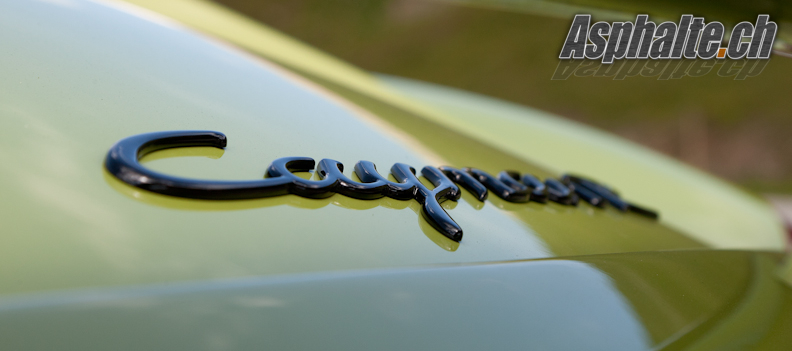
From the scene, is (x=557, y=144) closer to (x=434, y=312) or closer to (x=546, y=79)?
(x=434, y=312)

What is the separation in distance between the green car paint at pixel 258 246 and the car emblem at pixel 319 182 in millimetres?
13

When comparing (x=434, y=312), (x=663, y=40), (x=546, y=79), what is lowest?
(x=434, y=312)

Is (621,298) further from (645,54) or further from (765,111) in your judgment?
(765,111)

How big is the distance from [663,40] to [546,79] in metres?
4.59

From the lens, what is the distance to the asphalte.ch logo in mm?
1326

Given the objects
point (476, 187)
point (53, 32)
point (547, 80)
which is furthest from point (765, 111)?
point (53, 32)

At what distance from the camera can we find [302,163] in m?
0.70

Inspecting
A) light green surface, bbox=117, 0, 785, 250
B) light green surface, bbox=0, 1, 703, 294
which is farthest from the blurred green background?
light green surface, bbox=0, 1, 703, 294

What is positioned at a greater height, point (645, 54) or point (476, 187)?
point (645, 54)

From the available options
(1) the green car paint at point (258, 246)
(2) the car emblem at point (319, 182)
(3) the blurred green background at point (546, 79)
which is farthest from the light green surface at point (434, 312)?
(3) the blurred green background at point (546, 79)

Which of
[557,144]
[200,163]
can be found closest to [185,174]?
[200,163]

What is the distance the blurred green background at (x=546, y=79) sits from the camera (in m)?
5.48

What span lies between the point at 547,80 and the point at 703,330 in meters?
5.61

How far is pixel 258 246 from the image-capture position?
0.52 meters
